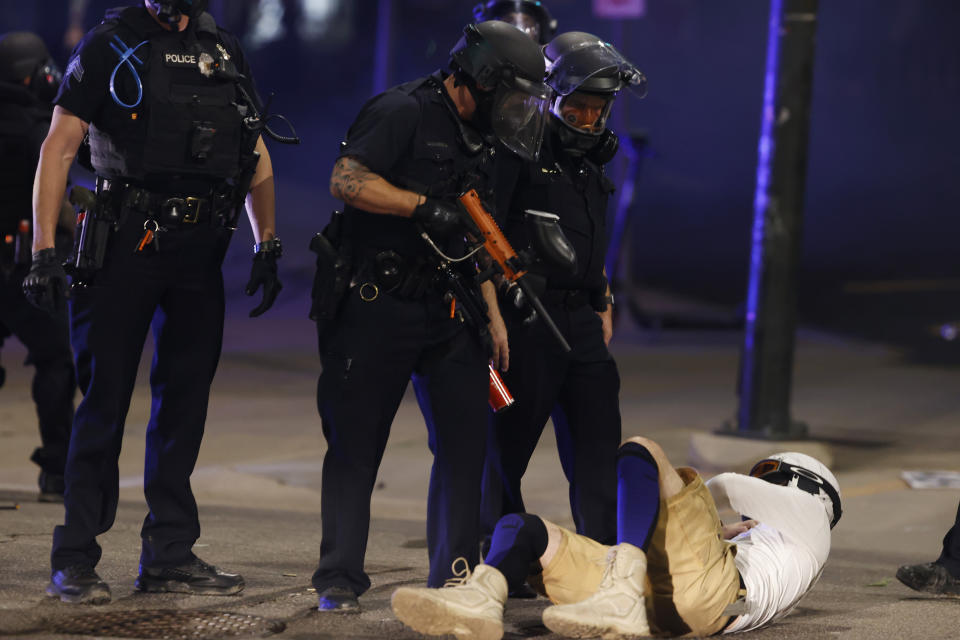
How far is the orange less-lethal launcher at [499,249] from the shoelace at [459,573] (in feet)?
2.68

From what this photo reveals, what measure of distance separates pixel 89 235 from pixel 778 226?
500cm

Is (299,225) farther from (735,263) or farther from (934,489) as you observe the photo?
(934,489)

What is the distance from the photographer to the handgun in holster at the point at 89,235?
15.5 feet

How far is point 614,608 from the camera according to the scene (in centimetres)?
429

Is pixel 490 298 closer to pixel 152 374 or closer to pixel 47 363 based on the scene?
pixel 152 374

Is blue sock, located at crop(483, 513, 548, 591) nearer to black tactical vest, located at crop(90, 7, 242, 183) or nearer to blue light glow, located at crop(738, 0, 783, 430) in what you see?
black tactical vest, located at crop(90, 7, 242, 183)

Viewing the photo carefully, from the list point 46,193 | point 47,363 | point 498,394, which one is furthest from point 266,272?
point 47,363

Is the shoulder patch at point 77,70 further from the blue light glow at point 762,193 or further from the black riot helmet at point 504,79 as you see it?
the blue light glow at point 762,193

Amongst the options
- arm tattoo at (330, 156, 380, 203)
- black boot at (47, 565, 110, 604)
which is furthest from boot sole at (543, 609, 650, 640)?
black boot at (47, 565, 110, 604)

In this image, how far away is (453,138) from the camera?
4.69 metres

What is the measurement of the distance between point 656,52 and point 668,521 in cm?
2765

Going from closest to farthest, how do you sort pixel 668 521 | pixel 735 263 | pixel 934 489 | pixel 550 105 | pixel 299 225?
pixel 668 521 < pixel 550 105 < pixel 934 489 < pixel 299 225 < pixel 735 263

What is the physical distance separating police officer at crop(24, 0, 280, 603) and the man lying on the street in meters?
1.14

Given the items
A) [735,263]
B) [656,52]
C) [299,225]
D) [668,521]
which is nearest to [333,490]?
[668,521]
